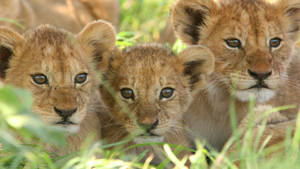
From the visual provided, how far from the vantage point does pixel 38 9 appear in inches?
218

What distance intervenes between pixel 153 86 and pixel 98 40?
51cm

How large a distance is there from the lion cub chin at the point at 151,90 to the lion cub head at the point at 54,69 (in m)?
0.17

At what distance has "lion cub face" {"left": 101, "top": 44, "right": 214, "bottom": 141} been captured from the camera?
9.16ft

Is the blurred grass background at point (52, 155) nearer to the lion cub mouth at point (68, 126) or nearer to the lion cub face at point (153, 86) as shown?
the lion cub mouth at point (68, 126)

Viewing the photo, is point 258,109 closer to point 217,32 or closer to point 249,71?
point 249,71

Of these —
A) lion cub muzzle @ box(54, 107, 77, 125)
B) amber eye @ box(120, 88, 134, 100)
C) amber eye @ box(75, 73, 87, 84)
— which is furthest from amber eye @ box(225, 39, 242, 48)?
lion cub muzzle @ box(54, 107, 77, 125)

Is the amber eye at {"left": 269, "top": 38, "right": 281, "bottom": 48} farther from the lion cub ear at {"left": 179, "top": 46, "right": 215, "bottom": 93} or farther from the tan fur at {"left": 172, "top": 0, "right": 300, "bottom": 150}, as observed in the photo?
the lion cub ear at {"left": 179, "top": 46, "right": 215, "bottom": 93}

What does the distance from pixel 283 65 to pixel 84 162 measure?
1.62 metres

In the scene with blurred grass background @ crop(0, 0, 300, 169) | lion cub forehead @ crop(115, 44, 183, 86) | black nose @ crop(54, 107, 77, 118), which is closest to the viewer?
blurred grass background @ crop(0, 0, 300, 169)

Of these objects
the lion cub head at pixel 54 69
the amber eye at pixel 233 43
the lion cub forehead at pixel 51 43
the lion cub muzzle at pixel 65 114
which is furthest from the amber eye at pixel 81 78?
the amber eye at pixel 233 43

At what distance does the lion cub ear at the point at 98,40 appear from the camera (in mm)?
3008

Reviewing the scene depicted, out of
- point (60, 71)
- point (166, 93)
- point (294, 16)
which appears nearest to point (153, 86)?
point (166, 93)

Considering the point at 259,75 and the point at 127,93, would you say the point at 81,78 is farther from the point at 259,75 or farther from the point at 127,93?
the point at 259,75

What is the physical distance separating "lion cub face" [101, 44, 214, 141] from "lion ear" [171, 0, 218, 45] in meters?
0.22
